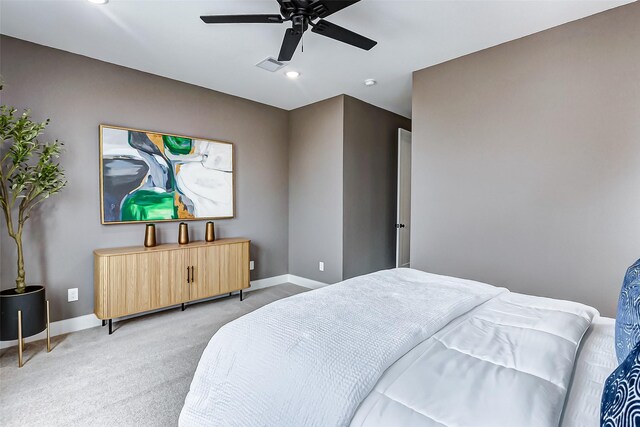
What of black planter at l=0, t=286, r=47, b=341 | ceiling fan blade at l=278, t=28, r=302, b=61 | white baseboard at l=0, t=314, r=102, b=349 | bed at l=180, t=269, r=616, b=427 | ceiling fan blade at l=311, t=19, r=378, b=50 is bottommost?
white baseboard at l=0, t=314, r=102, b=349

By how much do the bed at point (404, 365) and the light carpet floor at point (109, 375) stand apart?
787 mm

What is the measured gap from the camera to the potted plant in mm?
2244

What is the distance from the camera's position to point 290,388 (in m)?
0.96

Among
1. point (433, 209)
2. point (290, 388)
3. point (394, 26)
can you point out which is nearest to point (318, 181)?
point (433, 209)

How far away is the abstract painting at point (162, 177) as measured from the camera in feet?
9.86

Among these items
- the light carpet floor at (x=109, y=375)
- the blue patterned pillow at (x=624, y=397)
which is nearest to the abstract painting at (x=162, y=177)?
the light carpet floor at (x=109, y=375)

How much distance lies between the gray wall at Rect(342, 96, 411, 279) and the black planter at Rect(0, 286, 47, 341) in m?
2.87

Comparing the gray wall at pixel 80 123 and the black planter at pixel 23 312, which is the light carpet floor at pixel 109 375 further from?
the gray wall at pixel 80 123

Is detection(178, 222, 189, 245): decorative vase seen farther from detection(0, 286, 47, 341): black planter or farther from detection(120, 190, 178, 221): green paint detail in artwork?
detection(0, 286, 47, 341): black planter

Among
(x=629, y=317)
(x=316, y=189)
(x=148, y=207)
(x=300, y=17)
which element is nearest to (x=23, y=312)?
(x=148, y=207)

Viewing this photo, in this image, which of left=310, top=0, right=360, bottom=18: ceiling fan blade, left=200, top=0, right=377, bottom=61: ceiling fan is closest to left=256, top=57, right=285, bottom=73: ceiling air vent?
left=200, top=0, right=377, bottom=61: ceiling fan

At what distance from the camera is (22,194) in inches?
103

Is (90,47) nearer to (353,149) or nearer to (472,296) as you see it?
(353,149)

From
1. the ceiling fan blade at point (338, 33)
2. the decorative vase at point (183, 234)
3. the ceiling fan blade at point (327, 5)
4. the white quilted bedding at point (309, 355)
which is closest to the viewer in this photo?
the white quilted bedding at point (309, 355)
